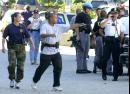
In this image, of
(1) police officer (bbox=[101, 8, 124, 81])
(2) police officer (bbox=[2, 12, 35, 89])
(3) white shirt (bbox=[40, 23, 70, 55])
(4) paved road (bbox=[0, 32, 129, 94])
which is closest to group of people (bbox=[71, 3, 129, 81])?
(1) police officer (bbox=[101, 8, 124, 81])

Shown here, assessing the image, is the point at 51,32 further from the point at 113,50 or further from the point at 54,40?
the point at 113,50

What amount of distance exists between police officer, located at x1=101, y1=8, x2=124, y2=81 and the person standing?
64.7 inches

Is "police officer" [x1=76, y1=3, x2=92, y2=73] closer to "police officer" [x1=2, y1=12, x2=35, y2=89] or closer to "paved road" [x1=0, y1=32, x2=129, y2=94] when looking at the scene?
"paved road" [x1=0, y1=32, x2=129, y2=94]

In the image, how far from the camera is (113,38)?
48.3ft

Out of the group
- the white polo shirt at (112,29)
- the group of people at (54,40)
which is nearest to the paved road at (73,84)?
the group of people at (54,40)

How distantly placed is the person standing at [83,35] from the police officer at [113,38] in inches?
64.7

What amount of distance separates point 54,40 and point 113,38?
8.07 feet

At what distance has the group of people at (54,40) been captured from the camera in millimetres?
12734

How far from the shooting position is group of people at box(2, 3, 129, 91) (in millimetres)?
12734

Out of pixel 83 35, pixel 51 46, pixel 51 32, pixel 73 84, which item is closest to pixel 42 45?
pixel 51 46

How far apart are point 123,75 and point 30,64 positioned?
4.82 metres

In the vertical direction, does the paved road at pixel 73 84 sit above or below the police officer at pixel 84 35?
below

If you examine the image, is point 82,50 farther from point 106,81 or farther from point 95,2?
point 95,2

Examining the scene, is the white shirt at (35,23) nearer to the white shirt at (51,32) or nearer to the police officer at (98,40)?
the police officer at (98,40)
